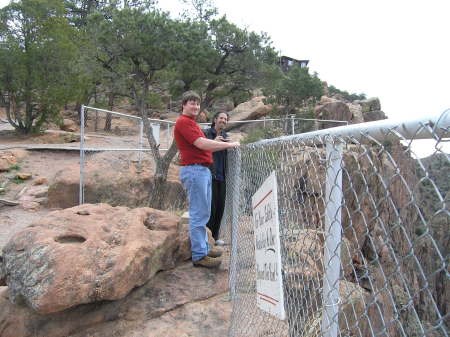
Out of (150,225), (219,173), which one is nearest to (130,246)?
(150,225)

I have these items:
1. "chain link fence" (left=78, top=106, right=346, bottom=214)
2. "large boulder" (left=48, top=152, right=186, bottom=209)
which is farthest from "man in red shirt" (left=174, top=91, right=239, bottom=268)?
"large boulder" (left=48, top=152, right=186, bottom=209)

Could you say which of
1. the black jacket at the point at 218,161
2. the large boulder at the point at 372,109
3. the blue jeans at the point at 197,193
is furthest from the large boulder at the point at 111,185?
the large boulder at the point at 372,109

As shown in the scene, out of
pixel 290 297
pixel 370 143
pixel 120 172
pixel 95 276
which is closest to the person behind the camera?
pixel 370 143

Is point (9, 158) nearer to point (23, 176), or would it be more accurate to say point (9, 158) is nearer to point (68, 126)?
point (23, 176)

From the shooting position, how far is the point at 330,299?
1.30m

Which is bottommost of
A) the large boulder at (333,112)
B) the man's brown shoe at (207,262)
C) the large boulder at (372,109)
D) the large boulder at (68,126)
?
the man's brown shoe at (207,262)

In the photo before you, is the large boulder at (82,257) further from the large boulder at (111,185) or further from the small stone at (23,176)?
the small stone at (23,176)

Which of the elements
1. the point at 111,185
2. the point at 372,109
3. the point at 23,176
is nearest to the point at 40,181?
the point at 23,176

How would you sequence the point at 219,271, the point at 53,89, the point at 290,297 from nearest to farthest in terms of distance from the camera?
the point at 290,297, the point at 219,271, the point at 53,89

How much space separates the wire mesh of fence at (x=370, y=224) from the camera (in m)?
0.78

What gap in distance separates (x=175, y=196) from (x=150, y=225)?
17.1 feet

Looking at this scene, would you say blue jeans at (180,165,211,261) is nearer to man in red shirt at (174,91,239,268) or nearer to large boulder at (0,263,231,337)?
man in red shirt at (174,91,239,268)

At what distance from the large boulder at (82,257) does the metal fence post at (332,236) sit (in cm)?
220

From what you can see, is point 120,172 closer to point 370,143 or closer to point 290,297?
point 290,297
